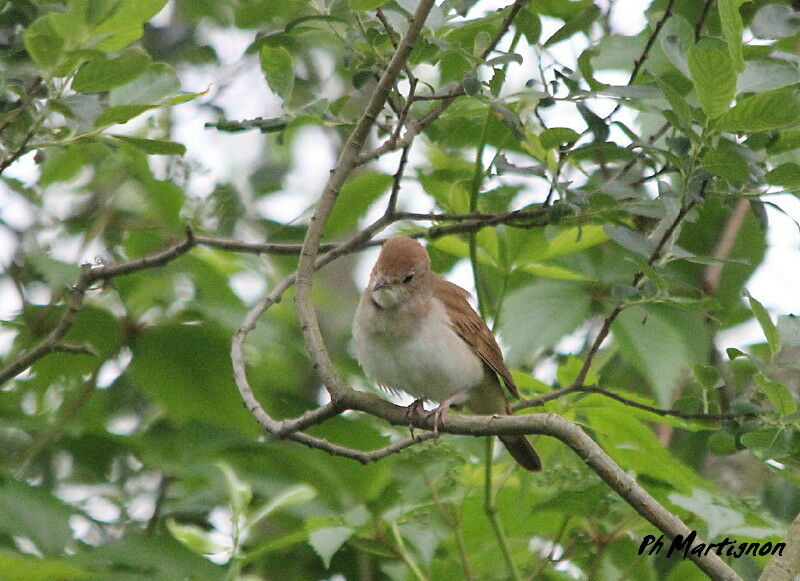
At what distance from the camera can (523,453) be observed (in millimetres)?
3924

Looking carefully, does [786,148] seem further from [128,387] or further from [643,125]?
[128,387]

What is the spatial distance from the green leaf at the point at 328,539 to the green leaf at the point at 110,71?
1412 mm

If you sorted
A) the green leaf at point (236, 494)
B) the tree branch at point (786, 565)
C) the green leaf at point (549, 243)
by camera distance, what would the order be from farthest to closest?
the green leaf at point (549, 243)
the green leaf at point (236, 494)
the tree branch at point (786, 565)

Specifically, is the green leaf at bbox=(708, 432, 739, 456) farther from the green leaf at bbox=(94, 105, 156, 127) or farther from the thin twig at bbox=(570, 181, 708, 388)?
the green leaf at bbox=(94, 105, 156, 127)

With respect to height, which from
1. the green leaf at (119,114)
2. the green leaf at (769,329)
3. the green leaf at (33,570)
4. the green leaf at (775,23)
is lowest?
the green leaf at (33,570)

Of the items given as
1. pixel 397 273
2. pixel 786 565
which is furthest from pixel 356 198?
pixel 786 565

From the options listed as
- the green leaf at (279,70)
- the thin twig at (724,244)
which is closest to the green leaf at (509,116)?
the green leaf at (279,70)

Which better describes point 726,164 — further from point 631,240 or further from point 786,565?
point 786,565

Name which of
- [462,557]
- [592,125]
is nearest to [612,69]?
[592,125]

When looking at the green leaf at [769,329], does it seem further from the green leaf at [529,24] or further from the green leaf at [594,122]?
the green leaf at [529,24]

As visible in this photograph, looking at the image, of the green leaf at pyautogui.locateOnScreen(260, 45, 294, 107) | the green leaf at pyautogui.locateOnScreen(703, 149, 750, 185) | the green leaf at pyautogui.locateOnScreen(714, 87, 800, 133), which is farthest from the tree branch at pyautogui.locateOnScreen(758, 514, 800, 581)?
the green leaf at pyautogui.locateOnScreen(260, 45, 294, 107)

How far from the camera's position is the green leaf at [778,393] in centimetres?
257

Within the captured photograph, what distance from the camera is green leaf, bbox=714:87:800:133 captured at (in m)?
2.29

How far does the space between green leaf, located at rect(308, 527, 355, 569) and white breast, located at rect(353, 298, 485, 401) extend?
1036 mm
